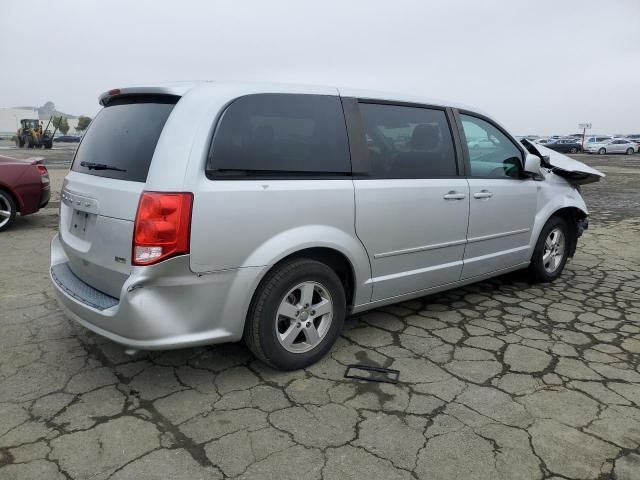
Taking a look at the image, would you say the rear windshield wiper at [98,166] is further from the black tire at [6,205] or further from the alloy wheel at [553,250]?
the black tire at [6,205]

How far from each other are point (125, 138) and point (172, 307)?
1.06 m

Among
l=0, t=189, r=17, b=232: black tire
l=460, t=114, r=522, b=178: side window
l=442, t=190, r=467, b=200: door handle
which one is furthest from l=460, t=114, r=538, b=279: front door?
l=0, t=189, r=17, b=232: black tire

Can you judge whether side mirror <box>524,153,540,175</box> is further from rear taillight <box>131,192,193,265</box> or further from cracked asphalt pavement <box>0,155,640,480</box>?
rear taillight <box>131,192,193,265</box>

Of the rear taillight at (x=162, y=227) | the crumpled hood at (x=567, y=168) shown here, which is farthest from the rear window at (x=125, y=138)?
the crumpled hood at (x=567, y=168)

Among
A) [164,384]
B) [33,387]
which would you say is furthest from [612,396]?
[33,387]

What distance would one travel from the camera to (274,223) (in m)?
2.76

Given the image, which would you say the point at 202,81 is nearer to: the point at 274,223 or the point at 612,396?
the point at 274,223

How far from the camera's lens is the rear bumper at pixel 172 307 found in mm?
2498

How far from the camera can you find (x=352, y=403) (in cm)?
274

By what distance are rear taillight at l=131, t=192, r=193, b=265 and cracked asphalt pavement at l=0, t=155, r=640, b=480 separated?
87 centimetres

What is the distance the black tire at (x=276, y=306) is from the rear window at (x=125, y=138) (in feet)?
2.94

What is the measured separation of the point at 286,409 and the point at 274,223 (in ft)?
3.31

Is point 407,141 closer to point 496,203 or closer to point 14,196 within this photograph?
point 496,203

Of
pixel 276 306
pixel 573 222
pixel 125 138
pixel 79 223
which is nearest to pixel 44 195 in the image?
pixel 79 223
